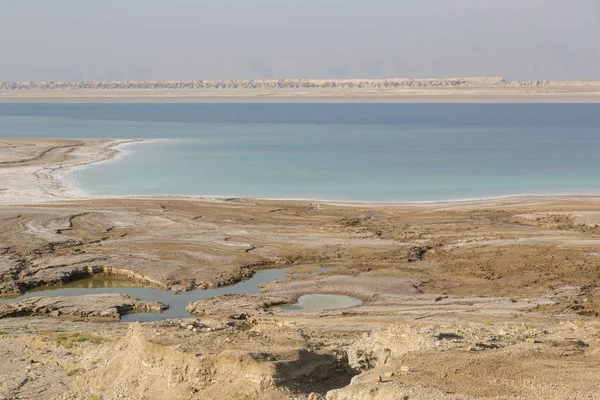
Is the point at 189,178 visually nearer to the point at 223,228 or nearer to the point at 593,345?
the point at 223,228

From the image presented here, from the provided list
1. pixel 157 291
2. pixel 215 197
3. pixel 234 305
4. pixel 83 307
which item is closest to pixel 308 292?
pixel 234 305

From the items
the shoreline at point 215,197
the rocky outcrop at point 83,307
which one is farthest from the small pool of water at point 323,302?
the shoreline at point 215,197

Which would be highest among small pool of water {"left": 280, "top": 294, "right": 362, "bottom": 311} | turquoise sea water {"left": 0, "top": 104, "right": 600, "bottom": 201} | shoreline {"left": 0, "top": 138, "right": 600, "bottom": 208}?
turquoise sea water {"left": 0, "top": 104, "right": 600, "bottom": 201}

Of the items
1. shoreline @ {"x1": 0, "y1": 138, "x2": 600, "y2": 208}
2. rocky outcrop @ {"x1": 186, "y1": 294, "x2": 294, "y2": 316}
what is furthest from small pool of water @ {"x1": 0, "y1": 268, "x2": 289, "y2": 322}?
shoreline @ {"x1": 0, "y1": 138, "x2": 600, "y2": 208}

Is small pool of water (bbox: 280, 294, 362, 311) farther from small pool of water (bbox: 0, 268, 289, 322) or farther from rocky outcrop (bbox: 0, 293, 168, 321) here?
rocky outcrop (bbox: 0, 293, 168, 321)

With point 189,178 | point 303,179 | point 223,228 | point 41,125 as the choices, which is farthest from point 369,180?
point 41,125

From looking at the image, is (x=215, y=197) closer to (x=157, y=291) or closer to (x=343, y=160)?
(x=157, y=291)
